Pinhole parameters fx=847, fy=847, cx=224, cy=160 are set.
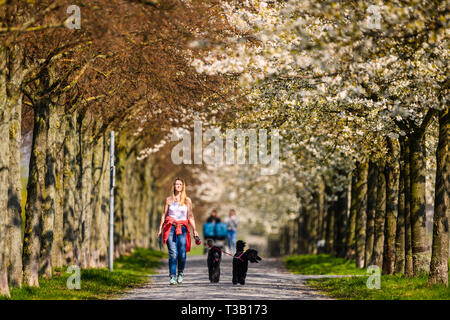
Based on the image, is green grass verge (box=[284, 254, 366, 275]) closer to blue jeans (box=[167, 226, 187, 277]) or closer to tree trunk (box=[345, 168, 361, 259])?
tree trunk (box=[345, 168, 361, 259])

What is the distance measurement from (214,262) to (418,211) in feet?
15.8

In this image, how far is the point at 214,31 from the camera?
18.1 metres

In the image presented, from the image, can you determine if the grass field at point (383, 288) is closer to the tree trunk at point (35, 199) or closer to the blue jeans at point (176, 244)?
the blue jeans at point (176, 244)

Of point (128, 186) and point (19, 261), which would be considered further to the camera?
point (128, 186)

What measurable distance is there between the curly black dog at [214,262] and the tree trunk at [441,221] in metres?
4.65

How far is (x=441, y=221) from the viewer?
56.5 ft

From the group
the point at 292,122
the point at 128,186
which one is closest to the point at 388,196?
the point at 292,122

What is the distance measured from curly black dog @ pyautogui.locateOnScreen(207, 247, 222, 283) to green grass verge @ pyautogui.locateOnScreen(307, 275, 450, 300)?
2490mm

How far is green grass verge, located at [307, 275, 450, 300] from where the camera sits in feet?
52.1

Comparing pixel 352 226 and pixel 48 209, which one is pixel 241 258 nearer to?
pixel 48 209

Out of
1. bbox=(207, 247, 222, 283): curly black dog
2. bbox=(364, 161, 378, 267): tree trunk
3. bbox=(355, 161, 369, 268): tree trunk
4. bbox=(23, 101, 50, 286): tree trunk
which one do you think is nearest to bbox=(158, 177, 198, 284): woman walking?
bbox=(207, 247, 222, 283): curly black dog
